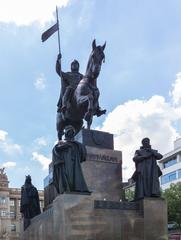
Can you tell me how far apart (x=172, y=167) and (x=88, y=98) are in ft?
291

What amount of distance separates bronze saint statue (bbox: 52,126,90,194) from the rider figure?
4.19 meters

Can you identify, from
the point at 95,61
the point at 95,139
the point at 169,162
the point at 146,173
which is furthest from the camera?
the point at 169,162

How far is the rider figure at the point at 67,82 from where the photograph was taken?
73.6ft

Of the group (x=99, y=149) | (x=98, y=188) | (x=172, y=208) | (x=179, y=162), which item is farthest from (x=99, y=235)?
(x=179, y=162)

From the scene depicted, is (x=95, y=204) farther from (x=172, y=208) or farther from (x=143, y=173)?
(x=172, y=208)

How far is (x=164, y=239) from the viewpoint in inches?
750

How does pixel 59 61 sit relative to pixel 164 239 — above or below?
above

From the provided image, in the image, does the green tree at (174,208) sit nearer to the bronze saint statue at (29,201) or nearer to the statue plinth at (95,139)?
the bronze saint statue at (29,201)

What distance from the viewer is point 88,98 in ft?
69.0

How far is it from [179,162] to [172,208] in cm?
3953

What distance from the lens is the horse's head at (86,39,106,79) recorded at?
21.6 meters

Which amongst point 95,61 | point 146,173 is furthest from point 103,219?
point 95,61

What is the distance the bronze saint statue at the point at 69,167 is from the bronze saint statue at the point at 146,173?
7.77 feet

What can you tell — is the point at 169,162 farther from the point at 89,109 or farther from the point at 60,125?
the point at 89,109
